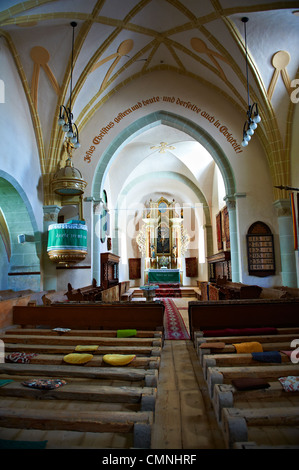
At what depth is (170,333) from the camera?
512cm

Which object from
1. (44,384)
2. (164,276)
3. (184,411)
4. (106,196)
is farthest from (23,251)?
(164,276)

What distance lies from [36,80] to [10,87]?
0.81m

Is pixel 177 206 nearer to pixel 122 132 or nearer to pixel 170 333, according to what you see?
pixel 122 132

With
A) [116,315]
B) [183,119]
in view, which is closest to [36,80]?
[183,119]

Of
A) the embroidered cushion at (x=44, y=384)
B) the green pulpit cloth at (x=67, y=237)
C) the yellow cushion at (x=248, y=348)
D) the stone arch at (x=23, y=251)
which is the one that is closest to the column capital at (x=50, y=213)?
the stone arch at (x=23, y=251)

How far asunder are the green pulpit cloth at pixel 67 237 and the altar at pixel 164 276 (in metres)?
8.03

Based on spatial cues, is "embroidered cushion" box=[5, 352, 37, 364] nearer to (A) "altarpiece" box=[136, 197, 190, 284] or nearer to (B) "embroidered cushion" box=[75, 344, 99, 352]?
(B) "embroidered cushion" box=[75, 344, 99, 352]

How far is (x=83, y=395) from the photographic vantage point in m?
1.96

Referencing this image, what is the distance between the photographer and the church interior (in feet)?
6.79

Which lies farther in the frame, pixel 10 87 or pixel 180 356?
pixel 10 87

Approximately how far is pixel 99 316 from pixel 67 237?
3355 millimetres

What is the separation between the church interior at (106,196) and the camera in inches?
81.5

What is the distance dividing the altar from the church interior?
134 inches
